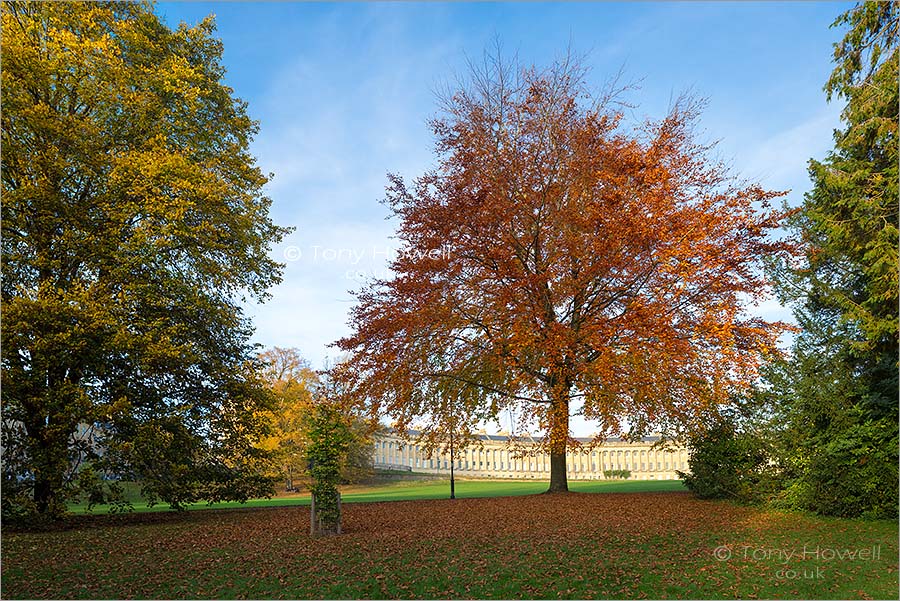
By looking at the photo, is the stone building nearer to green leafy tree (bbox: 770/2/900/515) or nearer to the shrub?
the shrub

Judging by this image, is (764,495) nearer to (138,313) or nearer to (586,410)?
(586,410)

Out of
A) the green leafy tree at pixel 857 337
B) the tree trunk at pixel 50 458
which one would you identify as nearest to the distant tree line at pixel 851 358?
the green leafy tree at pixel 857 337

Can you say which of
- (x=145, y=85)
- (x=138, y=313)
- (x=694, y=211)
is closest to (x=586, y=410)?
(x=694, y=211)

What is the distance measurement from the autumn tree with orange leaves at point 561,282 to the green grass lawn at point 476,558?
13.1ft

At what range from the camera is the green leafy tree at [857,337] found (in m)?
13.6

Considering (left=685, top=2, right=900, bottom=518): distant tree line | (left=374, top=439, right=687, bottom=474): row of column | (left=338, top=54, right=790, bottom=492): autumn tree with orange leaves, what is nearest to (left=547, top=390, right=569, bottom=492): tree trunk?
(left=338, top=54, right=790, bottom=492): autumn tree with orange leaves

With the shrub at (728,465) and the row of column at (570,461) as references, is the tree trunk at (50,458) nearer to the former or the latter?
the shrub at (728,465)

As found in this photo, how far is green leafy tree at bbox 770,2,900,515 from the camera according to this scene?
13602 millimetres

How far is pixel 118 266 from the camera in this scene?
15.5 m

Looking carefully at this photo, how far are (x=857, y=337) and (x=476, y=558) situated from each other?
43.7ft

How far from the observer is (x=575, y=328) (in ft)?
63.1

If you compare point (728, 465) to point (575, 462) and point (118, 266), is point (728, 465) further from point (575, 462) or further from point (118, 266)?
point (575, 462)

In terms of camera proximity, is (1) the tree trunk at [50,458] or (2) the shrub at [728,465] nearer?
(1) the tree trunk at [50,458]

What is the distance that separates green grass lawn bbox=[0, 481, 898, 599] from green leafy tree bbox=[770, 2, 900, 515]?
111cm
